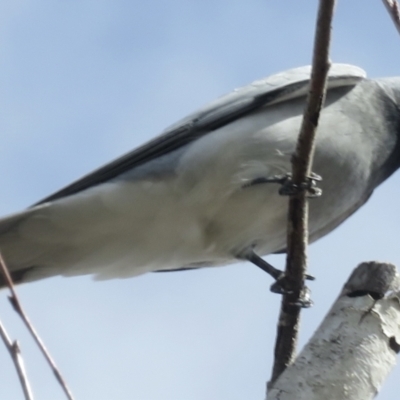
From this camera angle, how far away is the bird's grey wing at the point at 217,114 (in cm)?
510

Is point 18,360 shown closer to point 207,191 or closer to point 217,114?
point 207,191

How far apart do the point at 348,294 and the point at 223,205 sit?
1.57m

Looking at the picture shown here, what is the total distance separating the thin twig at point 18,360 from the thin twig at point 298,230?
1509 millimetres

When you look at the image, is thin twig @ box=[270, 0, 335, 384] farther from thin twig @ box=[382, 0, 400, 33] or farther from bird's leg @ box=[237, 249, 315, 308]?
thin twig @ box=[382, 0, 400, 33]

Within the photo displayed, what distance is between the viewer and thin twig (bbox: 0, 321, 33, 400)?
6.89 feet

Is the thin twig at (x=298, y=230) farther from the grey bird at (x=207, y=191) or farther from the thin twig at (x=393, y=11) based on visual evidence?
the grey bird at (x=207, y=191)

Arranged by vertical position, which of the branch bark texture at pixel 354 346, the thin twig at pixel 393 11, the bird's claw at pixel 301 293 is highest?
the thin twig at pixel 393 11

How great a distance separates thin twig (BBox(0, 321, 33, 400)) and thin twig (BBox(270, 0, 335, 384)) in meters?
1.51

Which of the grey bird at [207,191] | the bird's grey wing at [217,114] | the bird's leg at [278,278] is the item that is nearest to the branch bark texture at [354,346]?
the bird's leg at [278,278]

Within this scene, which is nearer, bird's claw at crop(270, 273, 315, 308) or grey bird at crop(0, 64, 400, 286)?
bird's claw at crop(270, 273, 315, 308)

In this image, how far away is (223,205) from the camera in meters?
4.92

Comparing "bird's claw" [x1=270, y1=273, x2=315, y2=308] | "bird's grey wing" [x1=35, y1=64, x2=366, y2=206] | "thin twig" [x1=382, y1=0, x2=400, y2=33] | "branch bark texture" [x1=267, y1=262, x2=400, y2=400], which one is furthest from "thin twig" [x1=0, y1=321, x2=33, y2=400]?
"bird's grey wing" [x1=35, y1=64, x2=366, y2=206]

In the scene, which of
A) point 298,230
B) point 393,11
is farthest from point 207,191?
point 393,11

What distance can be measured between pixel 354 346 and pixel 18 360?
4.53 feet
